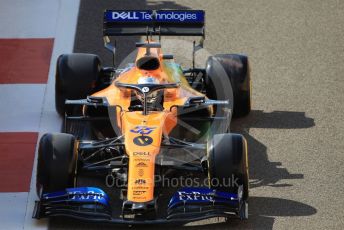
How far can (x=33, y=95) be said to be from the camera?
12016mm

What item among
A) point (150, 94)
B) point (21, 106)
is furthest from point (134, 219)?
point (21, 106)

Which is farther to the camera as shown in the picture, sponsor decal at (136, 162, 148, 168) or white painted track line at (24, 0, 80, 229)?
white painted track line at (24, 0, 80, 229)

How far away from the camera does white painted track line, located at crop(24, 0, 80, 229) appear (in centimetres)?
970

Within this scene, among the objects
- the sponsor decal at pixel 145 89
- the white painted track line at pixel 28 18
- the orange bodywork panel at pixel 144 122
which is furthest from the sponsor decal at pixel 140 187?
the white painted track line at pixel 28 18

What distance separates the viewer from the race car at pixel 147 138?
904 centimetres

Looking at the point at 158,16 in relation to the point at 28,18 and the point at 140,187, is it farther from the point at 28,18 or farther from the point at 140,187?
the point at 28,18

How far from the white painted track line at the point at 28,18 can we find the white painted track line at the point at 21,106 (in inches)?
60.6

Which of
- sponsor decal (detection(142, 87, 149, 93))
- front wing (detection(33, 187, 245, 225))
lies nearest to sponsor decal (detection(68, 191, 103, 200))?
front wing (detection(33, 187, 245, 225))

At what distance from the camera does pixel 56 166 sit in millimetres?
9258

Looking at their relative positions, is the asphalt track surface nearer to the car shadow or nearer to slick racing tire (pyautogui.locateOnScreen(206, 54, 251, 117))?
the car shadow

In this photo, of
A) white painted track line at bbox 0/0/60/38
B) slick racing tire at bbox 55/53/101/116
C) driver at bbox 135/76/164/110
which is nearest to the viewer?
driver at bbox 135/76/164/110

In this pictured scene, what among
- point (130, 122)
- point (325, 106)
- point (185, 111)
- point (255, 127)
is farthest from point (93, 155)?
point (325, 106)

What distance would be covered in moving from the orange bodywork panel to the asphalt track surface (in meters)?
0.72

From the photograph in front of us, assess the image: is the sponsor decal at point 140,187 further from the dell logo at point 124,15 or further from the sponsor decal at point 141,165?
the dell logo at point 124,15
